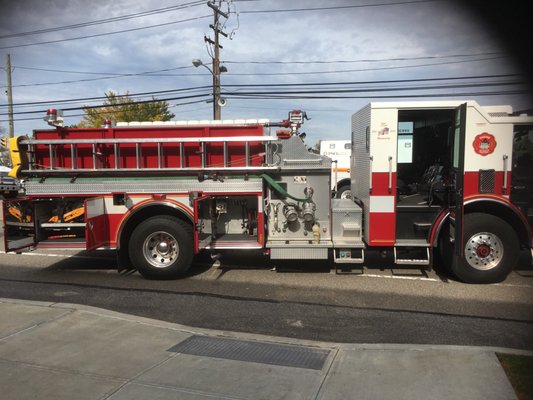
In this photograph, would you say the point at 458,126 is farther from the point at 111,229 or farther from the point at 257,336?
the point at 111,229

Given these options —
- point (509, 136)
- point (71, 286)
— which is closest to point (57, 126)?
point (71, 286)

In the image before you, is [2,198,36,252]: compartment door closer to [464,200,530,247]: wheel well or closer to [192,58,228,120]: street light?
[464,200,530,247]: wheel well

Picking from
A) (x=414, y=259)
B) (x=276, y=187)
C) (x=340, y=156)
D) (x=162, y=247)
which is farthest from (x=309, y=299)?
(x=340, y=156)

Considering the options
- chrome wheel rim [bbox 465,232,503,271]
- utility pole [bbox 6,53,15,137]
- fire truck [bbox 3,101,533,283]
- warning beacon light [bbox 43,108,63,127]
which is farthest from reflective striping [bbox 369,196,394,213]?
utility pole [bbox 6,53,15,137]

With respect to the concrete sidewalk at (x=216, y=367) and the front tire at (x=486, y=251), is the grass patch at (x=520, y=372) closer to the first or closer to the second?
the concrete sidewalk at (x=216, y=367)

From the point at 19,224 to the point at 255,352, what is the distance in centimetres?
513

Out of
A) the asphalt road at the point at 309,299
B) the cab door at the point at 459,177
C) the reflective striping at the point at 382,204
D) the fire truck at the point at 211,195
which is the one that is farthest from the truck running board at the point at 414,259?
the reflective striping at the point at 382,204

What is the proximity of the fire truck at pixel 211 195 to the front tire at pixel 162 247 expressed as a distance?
0.02 meters

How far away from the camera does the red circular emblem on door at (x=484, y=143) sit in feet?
22.1

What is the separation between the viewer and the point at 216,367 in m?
4.02

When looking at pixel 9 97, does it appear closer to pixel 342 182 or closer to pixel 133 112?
pixel 133 112

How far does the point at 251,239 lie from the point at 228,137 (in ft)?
5.67

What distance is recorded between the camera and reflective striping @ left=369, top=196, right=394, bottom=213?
23.5 feet

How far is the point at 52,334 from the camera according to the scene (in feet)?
15.7
